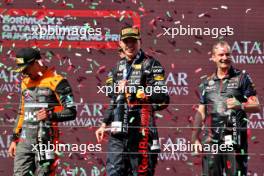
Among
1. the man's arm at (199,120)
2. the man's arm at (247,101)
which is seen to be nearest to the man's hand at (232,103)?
the man's arm at (247,101)

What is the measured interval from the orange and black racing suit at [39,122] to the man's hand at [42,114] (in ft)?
0.08

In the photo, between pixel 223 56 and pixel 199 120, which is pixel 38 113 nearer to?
pixel 199 120

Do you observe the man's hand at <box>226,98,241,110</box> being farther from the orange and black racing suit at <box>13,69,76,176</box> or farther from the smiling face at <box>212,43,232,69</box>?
the orange and black racing suit at <box>13,69,76,176</box>

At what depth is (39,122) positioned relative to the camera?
636 centimetres

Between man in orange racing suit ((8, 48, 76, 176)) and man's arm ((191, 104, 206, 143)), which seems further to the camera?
man's arm ((191, 104, 206, 143))

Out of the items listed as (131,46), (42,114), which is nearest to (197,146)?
(131,46)

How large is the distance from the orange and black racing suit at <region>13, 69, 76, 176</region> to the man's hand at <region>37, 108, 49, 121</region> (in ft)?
0.08

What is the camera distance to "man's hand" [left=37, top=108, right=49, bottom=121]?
634cm

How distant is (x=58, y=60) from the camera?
301 inches

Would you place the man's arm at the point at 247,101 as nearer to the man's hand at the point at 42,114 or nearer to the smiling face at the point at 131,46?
the smiling face at the point at 131,46

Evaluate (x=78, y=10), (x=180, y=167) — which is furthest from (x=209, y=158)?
(x=78, y=10)

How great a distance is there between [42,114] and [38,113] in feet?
0.12

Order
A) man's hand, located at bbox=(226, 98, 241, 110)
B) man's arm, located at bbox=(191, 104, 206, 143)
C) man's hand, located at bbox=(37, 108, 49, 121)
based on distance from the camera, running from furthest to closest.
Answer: man's arm, located at bbox=(191, 104, 206, 143), man's hand, located at bbox=(226, 98, 241, 110), man's hand, located at bbox=(37, 108, 49, 121)

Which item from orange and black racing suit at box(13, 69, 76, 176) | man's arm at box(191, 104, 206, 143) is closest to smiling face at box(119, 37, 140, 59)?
orange and black racing suit at box(13, 69, 76, 176)
